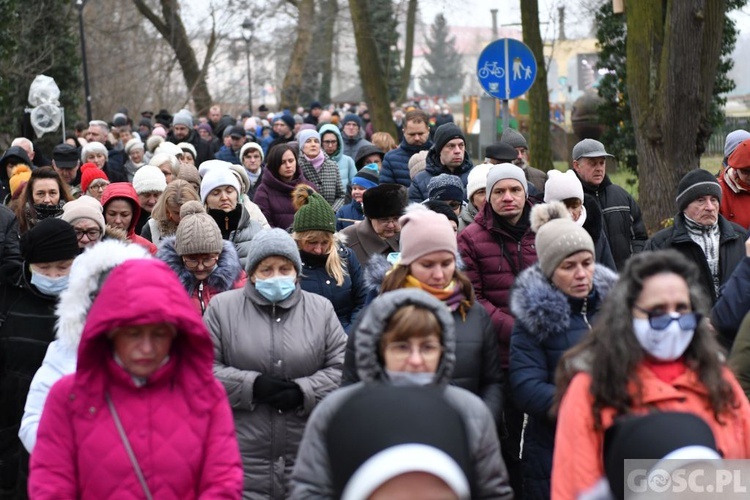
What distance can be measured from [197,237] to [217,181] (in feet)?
7.43

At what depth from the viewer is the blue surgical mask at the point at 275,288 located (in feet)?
19.1

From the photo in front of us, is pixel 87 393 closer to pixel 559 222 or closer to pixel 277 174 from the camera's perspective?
pixel 559 222

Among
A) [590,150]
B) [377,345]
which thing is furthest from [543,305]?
[590,150]

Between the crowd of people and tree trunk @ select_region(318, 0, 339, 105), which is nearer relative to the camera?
the crowd of people

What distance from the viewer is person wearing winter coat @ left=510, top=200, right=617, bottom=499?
5223mm

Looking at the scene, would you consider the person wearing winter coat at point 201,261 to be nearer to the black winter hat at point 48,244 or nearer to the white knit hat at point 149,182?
the black winter hat at point 48,244

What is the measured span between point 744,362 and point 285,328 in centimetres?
210

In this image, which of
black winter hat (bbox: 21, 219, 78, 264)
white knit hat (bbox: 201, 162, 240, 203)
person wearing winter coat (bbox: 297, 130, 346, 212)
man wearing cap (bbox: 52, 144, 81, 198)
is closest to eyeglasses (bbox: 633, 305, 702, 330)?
black winter hat (bbox: 21, 219, 78, 264)

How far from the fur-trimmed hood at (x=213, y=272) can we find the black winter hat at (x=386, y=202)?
1222mm

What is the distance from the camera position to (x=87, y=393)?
4.04 meters

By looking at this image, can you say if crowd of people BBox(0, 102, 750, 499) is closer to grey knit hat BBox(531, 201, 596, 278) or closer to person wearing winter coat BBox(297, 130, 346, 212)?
grey knit hat BBox(531, 201, 596, 278)

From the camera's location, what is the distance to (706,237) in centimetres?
750

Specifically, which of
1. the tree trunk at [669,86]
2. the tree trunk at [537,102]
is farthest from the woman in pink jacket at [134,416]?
the tree trunk at [537,102]

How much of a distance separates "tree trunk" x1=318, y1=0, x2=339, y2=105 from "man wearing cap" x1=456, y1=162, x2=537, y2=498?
37.0 meters
